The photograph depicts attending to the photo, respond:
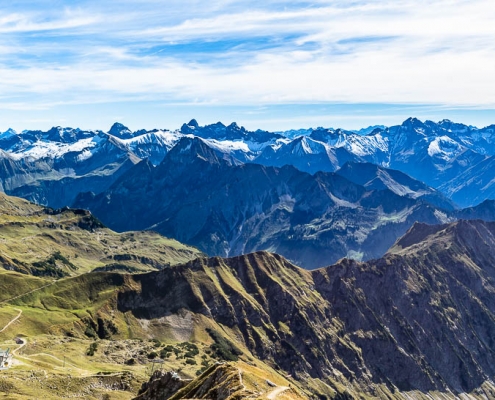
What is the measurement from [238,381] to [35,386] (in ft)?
A: 247

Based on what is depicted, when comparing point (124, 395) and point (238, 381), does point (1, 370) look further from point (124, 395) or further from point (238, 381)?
point (238, 381)

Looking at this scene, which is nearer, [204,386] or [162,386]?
[204,386]

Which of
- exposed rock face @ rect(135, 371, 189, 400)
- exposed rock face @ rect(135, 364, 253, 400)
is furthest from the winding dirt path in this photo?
exposed rock face @ rect(135, 371, 189, 400)

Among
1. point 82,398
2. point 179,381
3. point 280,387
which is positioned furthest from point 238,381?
point 82,398

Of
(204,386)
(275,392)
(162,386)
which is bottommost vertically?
(162,386)

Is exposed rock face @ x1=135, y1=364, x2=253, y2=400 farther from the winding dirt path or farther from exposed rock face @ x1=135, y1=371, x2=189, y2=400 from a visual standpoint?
the winding dirt path

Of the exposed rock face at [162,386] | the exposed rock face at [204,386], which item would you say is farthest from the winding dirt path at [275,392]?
the exposed rock face at [162,386]

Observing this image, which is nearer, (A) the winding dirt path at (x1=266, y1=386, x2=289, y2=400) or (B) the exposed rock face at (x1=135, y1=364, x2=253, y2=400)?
(A) the winding dirt path at (x1=266, y1=386, x2=289, y2=400)

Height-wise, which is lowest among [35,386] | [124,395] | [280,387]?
[124,395]

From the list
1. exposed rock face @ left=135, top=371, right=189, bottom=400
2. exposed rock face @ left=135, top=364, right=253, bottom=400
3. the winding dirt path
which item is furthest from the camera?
exposed rock face @ left=135, top=371, right=189, bottom=400

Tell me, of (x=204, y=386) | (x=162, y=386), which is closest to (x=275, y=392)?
(x=204, y=386)

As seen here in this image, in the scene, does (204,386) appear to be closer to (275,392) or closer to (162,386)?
(275,392)

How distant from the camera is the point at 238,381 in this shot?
443ft

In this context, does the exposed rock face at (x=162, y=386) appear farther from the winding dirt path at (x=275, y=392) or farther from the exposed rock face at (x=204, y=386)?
the winding dirt path at (x=275, y=392)
